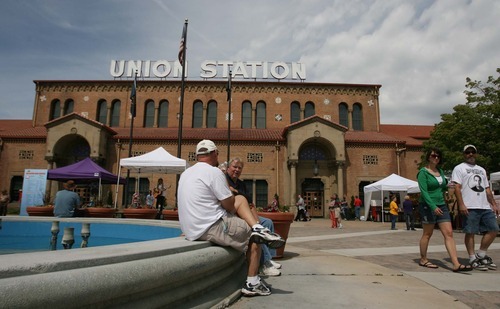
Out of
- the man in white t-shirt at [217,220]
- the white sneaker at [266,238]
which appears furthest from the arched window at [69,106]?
the white sneaker at [266,238]

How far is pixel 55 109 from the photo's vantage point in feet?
106

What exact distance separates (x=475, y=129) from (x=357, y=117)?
427 inches

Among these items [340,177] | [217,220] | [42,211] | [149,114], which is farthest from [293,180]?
[217,220]

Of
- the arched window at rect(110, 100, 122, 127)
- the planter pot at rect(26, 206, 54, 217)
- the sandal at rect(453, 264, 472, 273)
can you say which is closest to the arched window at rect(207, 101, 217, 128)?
the arched window at rect(110, 100, 122, 127)

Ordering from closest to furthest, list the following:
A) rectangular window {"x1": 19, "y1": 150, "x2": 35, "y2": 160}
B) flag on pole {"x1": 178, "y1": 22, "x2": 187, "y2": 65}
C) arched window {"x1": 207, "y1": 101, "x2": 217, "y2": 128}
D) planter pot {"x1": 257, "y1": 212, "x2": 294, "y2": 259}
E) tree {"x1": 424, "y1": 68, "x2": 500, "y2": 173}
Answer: planter pot {"x1": 257, "y1": 212, "x2": 294, "y2": 259} → flag on pole {"x1": 178, "y1": 22, "x2": 187, "y2": 65} → tree {"x1": 424, "y1": 68, "x2": 500, "y2": 173} → rectangular window {"x1": 19, "y1": 150, "x2": 35, "y2": 160} → arched window {"x1": 207, "y1": 101, "x2": 217, "y2": 128}

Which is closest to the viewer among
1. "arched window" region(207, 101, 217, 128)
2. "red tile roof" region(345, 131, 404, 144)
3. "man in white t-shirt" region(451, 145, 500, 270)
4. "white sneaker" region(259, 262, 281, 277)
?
"white sneaker" region(259, 262, 281, 277)

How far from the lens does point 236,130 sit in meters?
30.5

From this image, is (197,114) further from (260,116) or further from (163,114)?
(260,116)

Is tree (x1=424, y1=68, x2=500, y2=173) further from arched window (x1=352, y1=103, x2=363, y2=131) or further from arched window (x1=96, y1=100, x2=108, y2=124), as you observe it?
arched window (x1=96, y1=100, x2=108, y2=124)

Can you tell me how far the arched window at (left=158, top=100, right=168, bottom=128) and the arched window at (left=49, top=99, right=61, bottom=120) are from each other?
999cm

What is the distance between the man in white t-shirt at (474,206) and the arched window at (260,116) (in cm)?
2644

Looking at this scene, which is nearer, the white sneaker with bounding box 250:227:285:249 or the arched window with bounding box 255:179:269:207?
the white sneaker with bounding box 250:227:285:249

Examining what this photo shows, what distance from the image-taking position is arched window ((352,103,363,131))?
3191 cm

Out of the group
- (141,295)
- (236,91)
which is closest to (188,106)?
(236,91)
